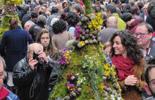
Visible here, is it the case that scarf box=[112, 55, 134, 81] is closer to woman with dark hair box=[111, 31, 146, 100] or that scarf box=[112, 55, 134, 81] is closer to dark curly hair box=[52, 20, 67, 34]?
woman with dark hair box=[111, 31, 146, 100]

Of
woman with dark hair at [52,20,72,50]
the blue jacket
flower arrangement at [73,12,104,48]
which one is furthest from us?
the blue jacket

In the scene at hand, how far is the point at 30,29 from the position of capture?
11.9m

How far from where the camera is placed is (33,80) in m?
6.47

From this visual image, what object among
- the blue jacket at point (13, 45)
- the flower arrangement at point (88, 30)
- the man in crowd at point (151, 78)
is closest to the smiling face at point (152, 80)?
the man in crowd at point (151, 78)

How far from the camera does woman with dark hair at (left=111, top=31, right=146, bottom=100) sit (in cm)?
590

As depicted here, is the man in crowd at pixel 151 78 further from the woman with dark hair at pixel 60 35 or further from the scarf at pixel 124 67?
the woman with dark hair at pixel 60 35

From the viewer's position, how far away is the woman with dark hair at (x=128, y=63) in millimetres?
5898

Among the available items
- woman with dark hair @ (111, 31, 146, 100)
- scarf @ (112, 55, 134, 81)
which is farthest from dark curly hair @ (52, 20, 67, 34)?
scarf @ (112, 55, 134, 81)

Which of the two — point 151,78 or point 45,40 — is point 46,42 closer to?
point 45,40

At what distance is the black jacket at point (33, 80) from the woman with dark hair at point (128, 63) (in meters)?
0.80

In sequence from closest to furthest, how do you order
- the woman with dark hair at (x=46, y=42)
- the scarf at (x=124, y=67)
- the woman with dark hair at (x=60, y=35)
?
the scarf at (x=124, y=67) → the woman with dark hair at (x=46, y=42) → the woman with dark hair at (x=60, y=35)

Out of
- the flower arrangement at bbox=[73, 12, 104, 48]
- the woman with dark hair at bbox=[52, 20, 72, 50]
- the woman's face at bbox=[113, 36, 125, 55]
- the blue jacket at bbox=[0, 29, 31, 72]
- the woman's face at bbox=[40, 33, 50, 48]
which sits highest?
the flower arrangement at bbox=[73, 12, 104, 48]

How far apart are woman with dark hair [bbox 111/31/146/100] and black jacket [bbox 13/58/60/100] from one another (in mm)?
798

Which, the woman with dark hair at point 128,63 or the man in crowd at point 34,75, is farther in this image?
the man in crowd at point 34,75
